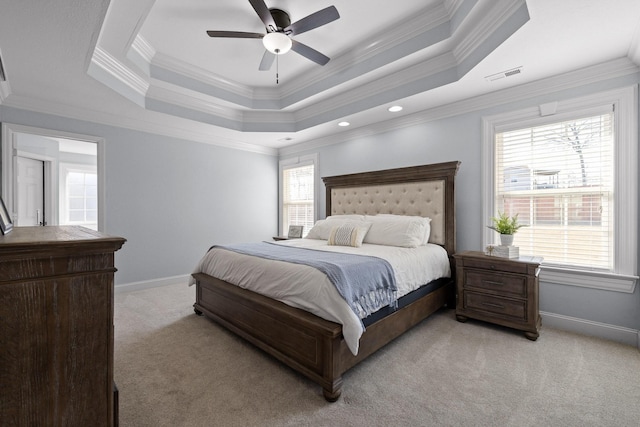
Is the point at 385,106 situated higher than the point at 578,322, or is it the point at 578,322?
the point at 385,106

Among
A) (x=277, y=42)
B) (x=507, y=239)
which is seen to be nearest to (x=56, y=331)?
(x=277, y=42)

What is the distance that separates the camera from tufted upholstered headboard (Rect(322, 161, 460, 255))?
3547mm

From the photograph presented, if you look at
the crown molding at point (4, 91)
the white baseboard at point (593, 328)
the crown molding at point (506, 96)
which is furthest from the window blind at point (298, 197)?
the crown molding at point (4, 91)

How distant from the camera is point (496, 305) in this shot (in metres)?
2.83

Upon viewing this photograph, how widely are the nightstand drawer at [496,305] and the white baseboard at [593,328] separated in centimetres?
55

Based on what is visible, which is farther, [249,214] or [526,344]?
[249,214]

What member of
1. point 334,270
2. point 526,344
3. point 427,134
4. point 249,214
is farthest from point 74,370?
point 249,214

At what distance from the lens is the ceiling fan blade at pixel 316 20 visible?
7.43 ft

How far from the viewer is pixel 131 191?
4.18 meters

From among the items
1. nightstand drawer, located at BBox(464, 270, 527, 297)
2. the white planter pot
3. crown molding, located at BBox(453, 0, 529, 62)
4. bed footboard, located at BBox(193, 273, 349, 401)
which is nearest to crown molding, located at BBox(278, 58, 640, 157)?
crown molding, located at BBox(453, 0, 529, 62)

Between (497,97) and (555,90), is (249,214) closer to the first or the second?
(497,97)

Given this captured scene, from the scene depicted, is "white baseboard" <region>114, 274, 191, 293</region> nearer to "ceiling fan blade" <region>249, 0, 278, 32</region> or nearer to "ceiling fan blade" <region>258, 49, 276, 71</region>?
"ceiling fan blade" <region>258, 49, 276, 71</region>

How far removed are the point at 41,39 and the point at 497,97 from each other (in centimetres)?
437

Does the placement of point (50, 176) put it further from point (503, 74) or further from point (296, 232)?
point (503, 74)
